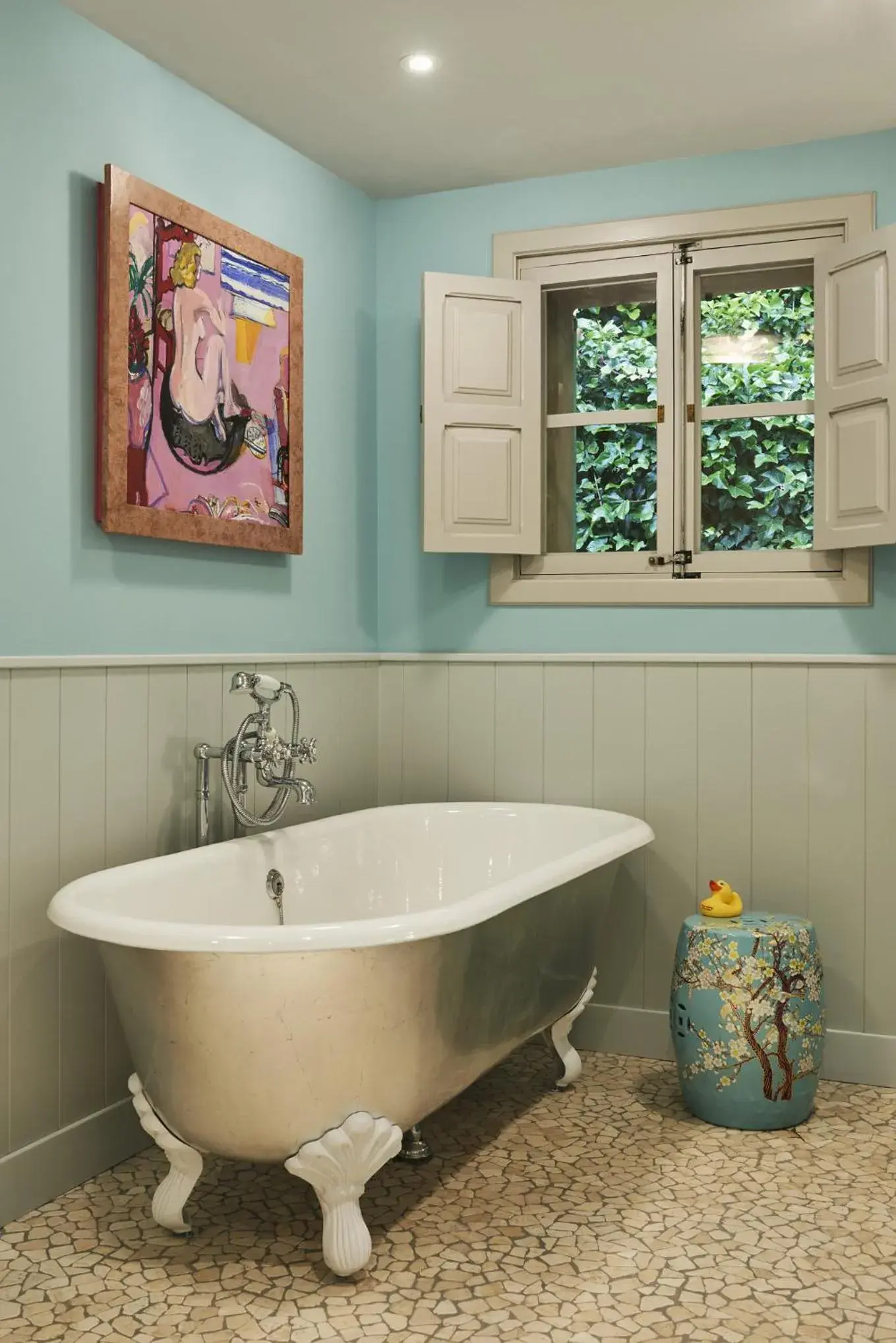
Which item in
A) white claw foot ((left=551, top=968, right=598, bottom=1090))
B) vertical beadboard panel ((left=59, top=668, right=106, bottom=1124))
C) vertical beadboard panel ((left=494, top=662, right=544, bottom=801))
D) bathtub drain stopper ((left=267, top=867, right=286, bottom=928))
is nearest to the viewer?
vertical beadboard panel ((left=59, top=668, right=106, bottom=1124))

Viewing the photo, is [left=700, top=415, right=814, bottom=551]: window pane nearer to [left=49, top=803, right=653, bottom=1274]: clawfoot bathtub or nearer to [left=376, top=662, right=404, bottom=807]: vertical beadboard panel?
[left=376, top=662, right=404, bottom=807]: vertical beadboard panel

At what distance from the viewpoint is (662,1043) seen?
346 centimetres

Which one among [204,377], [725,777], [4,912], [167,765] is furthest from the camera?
[725,777]

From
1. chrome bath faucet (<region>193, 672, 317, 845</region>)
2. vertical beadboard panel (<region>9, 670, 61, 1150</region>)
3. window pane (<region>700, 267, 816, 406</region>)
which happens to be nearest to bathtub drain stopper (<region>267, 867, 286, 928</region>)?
chrome bath faucet (<region>193, 672, 317, 845</region>)

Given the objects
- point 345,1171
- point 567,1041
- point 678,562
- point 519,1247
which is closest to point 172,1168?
point 345,1171

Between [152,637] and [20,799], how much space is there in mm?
547

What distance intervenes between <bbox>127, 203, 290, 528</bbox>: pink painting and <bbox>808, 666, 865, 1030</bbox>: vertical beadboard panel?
1.57m

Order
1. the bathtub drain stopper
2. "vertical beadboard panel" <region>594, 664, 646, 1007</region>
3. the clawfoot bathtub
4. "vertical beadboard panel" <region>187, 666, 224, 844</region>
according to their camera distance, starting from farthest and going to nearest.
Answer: "vertical beadboard panel" <region>594, 664, 646, 1007</region> < "vertical beadboard panel" <region>187, 666, 224, 844</region> < the bathtub drain stopper < the clawfoot bathtub

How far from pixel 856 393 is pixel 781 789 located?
42.4 inches

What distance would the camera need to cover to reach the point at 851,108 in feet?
10.1

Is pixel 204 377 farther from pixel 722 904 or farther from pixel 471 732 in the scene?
pixel 722 904

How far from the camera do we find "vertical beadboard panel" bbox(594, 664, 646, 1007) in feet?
11.5

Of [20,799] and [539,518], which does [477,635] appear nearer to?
[539,518]

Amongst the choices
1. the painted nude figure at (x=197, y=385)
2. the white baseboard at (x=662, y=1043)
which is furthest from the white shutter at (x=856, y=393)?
the painted nude figure at (x=197, y=385)
